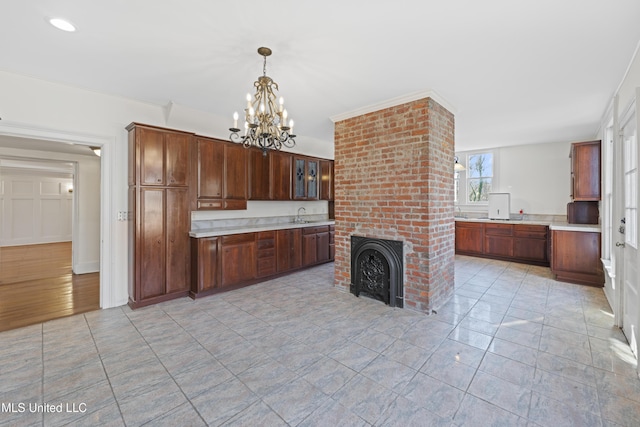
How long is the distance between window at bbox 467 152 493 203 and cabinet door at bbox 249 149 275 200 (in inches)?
201

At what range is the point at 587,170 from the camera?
424cm

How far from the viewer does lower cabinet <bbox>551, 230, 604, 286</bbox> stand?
13.8 ft

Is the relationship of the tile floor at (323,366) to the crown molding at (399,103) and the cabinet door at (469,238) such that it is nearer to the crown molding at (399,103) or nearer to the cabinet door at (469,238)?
the crown molding at (399,103)

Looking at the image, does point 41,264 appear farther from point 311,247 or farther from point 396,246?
point 396,246

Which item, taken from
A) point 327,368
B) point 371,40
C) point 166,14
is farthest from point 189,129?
point 327,368

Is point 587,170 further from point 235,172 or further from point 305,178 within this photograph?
point 235,172

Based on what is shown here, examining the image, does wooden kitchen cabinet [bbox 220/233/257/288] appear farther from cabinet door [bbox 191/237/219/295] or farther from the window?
the window

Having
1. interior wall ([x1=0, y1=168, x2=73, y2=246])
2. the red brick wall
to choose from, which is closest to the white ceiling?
the red brick wall

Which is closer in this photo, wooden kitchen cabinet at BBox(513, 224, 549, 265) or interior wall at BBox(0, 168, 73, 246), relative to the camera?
wooden kitchen cabinet at BBox(513, 224, 549, 265)

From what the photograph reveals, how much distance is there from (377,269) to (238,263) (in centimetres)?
205

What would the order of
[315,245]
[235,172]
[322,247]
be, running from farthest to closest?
1. [322,247]
2. [315,245]
3. [235,172]

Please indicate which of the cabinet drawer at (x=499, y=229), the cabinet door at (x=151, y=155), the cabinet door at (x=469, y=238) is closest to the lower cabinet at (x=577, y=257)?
the cabinet drawer at (x=499, y=229)

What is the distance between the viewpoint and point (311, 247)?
528cm

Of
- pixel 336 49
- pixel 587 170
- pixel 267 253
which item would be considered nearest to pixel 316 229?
pixel 267 253
